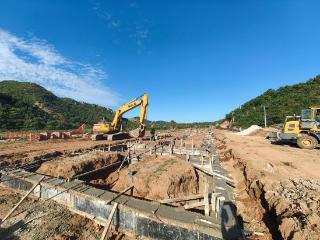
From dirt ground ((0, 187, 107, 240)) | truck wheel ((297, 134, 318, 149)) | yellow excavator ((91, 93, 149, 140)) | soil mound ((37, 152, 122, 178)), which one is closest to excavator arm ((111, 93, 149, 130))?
yellow excavator ((91, 93, 149, 140))

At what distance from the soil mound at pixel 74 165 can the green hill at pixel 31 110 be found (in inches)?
1743

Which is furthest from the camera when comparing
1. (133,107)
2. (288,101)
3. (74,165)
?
(288,101)

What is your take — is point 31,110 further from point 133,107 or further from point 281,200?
point 281,200

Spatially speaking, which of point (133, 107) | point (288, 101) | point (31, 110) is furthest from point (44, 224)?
point (31, 110)

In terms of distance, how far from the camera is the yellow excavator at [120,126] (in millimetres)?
27875

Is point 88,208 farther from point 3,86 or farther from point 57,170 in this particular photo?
point 3,86

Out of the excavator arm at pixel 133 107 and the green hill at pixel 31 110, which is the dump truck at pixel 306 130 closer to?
the excavator arm at pixel 133 107

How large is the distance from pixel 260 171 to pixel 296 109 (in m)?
37.2

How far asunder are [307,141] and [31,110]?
6732 cm

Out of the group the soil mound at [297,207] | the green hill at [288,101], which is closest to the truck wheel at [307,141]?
the soil mound at [297,207]

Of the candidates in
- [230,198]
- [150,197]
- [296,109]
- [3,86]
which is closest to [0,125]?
[3,86]

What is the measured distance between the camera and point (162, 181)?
439 inches

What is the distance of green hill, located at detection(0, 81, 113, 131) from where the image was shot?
54.2 metres

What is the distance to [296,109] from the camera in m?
41.3
